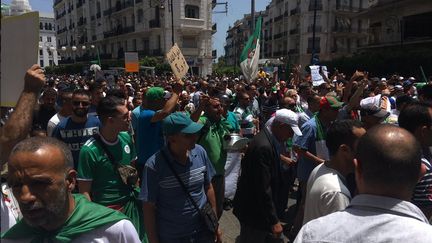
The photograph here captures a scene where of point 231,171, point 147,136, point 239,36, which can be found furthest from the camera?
point 239,36

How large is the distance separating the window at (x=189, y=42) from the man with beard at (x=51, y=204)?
150 feet

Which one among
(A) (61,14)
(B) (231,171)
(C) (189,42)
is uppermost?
(A) (61,14)

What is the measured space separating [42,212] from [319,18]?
5647 centimetres

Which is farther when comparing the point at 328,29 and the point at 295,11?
the point at 295,11

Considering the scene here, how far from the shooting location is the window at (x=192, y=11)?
1811 inches

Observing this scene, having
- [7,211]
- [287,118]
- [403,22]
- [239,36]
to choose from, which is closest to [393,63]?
[403,22]

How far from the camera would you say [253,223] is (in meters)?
3.47

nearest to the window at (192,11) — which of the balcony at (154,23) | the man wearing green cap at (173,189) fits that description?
the balcony at (154,23)

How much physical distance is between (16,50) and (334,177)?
77.6 inches

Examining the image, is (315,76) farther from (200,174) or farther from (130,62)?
(130,62)

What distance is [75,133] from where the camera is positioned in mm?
3980

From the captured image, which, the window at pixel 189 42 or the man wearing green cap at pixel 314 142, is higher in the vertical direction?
the window at pixel 189 42

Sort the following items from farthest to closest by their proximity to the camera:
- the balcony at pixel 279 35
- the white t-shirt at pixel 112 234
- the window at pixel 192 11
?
the balcony at pixel 279 35, the window at pixel 192 11, the white t-shirt at pixel 112 234

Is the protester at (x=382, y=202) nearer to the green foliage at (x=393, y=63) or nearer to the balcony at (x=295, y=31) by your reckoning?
the green foliage at (x=393, y=63)
